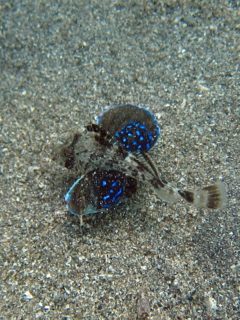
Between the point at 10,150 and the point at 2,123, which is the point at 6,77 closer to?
the point at 2,123

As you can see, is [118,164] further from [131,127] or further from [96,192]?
[131,127]

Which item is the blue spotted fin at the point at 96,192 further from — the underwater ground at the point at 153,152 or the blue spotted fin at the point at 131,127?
the blue spotted fin at the point at 131,127

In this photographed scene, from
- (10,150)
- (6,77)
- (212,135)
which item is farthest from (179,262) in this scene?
(6,77)

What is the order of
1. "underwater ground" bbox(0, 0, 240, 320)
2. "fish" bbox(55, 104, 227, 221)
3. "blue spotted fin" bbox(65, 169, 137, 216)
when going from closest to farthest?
"underwater ground" bbox(0, 0, 240, 320), "fish" bbox(55, 104, 227, 221), "blue spotted fin" bbox(65, 169, 137, 216)

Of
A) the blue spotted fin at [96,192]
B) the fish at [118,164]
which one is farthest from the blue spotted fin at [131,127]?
the blue spotted fin at [96,192]

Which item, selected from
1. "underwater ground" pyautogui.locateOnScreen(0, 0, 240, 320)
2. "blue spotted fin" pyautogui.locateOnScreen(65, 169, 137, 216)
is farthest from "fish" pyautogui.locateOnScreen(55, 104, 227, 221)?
"underwater ground" pyautogui.locateOnScreen(0, 0, 240, 320)

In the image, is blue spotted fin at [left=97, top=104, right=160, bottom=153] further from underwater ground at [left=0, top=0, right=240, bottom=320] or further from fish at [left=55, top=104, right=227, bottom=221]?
underwater ground at [left=0, top=0, right=240, bottom=320]

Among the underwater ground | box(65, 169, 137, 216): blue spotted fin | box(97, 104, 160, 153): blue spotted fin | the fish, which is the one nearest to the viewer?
the underwater ground

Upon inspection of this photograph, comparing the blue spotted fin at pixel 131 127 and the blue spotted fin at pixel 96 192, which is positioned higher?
the blue spotted fin at pixel 131 127
